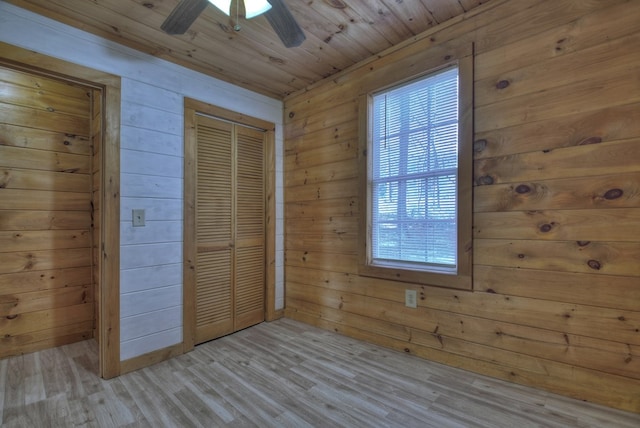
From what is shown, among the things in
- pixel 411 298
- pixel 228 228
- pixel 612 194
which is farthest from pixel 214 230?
pixel 612 194

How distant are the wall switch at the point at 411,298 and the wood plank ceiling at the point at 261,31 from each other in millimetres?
1903

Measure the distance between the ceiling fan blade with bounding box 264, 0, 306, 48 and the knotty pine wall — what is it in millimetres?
1055

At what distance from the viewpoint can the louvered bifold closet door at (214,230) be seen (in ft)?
8.24

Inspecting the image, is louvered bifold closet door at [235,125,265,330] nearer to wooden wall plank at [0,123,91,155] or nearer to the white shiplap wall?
the white shiplap wall

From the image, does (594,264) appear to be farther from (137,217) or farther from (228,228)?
(137,217)

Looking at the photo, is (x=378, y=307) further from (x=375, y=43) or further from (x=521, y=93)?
(x=375, y=43)

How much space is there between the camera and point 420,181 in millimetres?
A: 2170

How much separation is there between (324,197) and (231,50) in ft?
4.66

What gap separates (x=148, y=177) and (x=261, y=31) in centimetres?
134

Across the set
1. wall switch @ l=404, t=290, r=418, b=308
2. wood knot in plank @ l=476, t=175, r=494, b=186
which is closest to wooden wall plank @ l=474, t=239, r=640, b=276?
wood knot in plank @ l=476, t=175, r=494, b=186

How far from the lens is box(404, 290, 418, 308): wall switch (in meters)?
2.16

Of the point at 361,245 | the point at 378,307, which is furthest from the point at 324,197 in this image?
the point at 378,307

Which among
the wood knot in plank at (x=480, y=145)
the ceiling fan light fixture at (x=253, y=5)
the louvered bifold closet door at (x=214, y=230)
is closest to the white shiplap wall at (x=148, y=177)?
the louvered bifold closet door at (x=214, y=230)

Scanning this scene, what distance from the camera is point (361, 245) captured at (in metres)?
2.45
